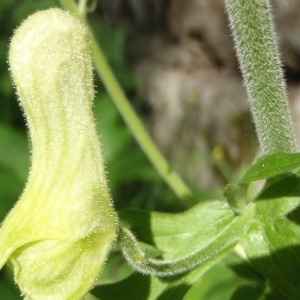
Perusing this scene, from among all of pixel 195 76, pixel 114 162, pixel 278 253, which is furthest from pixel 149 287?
pixel 195 76

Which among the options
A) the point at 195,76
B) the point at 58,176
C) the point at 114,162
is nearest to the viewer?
the point at 58,176

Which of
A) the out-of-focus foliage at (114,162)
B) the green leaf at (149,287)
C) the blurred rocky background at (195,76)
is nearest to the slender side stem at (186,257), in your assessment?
the green leaf at (149,287)

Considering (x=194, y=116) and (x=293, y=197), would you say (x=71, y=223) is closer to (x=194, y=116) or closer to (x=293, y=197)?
(x=293, y=197)

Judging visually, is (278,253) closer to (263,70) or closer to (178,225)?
(178,225)

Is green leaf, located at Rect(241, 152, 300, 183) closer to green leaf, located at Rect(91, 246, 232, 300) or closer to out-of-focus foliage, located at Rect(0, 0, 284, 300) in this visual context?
green leaf, located at Rect(91, 246, 232, 300)

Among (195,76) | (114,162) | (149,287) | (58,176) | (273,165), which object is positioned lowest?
(195,76)

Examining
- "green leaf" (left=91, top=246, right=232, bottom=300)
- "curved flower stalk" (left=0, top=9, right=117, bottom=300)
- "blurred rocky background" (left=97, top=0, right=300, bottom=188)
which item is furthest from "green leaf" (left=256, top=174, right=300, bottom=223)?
"blurred rocky background" (left=97, top=0, right=300, bottom=188)

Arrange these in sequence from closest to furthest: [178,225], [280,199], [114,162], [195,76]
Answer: [280,199] < [178,225] < [114,162] < [195,76]
